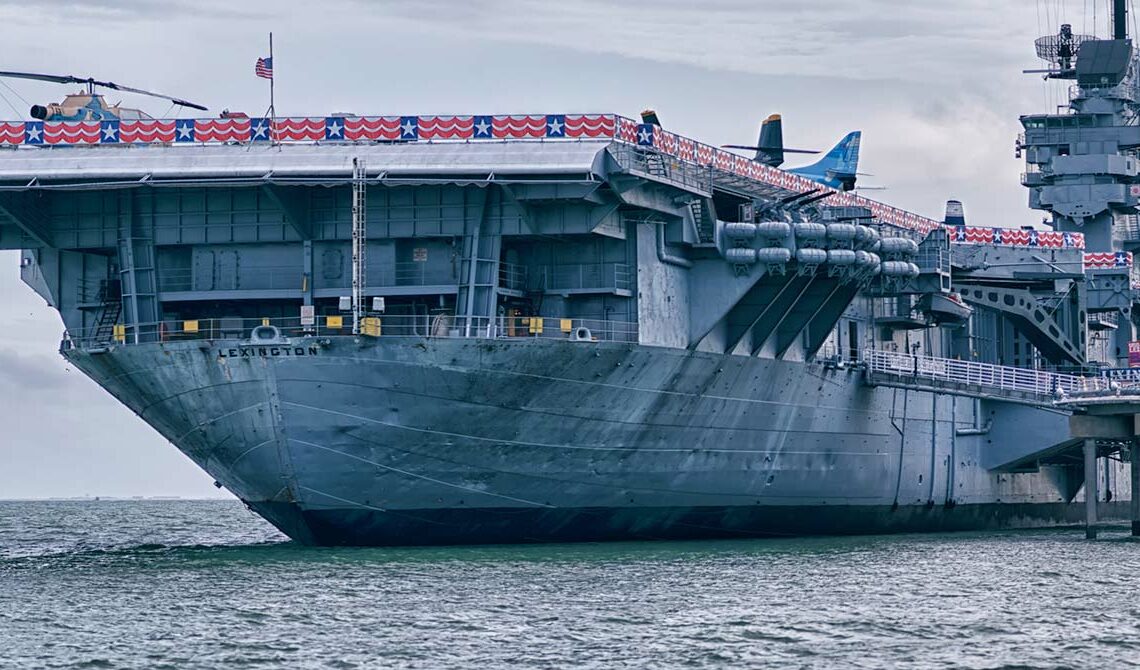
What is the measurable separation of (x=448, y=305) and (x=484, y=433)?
327 centimetres

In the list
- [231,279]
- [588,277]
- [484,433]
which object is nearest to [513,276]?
[588,277]

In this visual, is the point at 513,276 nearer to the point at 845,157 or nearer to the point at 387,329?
the point at 387,329

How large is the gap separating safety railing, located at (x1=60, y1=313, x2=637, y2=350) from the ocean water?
203 inches

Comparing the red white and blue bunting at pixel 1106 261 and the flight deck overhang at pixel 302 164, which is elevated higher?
the flight deck overhang at pixel 302 164

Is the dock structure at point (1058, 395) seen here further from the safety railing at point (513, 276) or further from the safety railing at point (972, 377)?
the safety railing at point (513, 276)

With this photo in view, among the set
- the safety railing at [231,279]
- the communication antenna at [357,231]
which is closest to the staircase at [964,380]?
the communication antenna at [357,231]

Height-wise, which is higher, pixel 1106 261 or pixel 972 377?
pixel 1106 261

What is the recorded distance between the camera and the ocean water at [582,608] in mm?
29266

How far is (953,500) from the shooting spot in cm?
6034

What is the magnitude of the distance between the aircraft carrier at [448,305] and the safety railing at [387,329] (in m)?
0.10

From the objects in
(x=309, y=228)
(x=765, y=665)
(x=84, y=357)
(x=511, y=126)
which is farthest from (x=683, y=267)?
(x=765, y=665)

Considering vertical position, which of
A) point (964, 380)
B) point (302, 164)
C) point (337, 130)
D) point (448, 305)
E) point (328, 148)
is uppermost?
point (337, 130)

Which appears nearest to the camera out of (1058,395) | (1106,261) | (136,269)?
(136,269)

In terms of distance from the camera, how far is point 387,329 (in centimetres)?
4484
